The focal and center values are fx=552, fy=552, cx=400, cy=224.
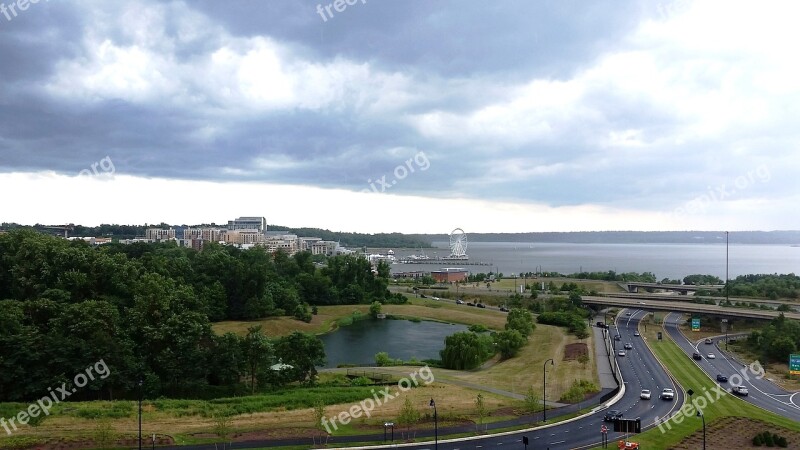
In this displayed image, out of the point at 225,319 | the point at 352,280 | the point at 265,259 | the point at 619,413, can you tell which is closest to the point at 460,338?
the point at 619,413

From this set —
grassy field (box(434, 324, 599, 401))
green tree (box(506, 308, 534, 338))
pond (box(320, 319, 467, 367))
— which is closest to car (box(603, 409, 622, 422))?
grassy field (box(434, 324, 599, 401))

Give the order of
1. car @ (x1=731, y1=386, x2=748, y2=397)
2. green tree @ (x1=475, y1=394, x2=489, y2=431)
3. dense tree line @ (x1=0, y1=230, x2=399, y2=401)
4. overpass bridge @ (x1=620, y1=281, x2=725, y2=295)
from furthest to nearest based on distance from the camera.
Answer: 1. overpass bridge @ (x1=620, y1=281, x2=725, y2=295)
2. car @ (x1=731, y1=386, x2=748, y2=397)
3. dense tree line @ (x1=0, y1=230, x2=399, y2=401)
4. green tree @ (x1=475, y1=394, x2=489, y2=431)

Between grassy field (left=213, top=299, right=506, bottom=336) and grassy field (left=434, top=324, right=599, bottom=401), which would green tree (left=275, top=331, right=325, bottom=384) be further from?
grassy field (left=213, top=299, right=506, bottom=336)

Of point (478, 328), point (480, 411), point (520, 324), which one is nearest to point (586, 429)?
point (480, 411)

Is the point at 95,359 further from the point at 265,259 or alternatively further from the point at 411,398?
the point at 265,259

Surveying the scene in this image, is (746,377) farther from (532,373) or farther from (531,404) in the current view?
(531,404)

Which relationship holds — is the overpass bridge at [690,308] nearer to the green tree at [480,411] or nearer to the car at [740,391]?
the car at [740,391]
